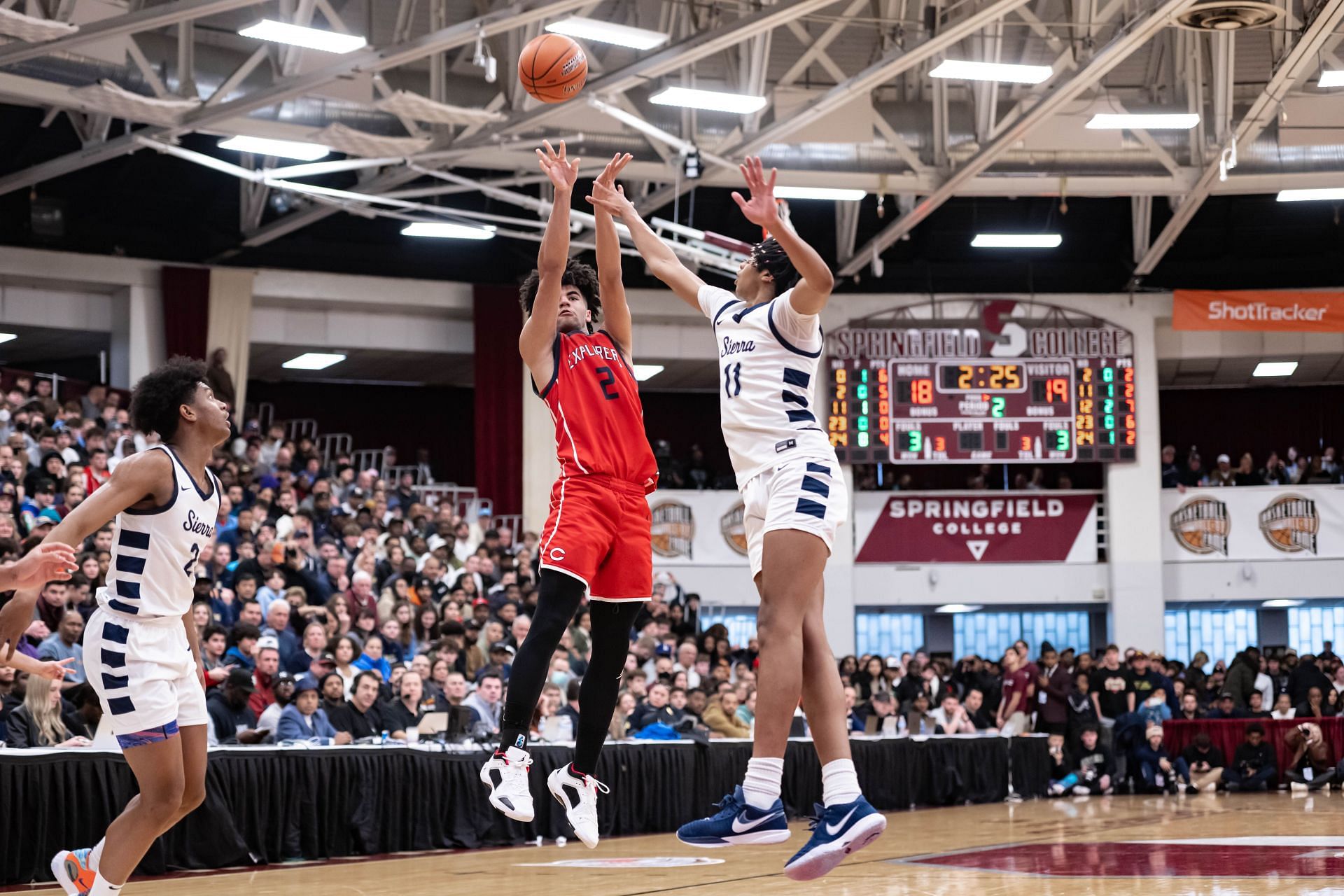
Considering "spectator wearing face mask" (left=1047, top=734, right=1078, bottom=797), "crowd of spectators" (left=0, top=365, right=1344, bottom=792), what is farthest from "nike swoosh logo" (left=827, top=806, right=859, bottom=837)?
"spectator wearing face mask" (left=1047, top=734, right=1078, bottom=797)

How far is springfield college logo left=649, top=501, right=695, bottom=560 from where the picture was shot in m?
27.1

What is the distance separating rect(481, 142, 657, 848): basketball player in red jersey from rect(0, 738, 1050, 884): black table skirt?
455 cm

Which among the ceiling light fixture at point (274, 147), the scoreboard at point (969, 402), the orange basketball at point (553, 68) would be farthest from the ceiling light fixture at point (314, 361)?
the orange basketball at point (553, 68)

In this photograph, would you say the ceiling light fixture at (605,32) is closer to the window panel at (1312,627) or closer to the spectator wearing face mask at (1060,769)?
the spectator wearing face mask at (1060,769)

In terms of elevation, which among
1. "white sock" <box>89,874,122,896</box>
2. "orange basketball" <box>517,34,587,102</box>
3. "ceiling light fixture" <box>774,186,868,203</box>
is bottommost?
"white sock" <box>89,874,122,896</box>

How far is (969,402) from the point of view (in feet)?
84.7

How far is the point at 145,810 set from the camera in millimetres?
6090

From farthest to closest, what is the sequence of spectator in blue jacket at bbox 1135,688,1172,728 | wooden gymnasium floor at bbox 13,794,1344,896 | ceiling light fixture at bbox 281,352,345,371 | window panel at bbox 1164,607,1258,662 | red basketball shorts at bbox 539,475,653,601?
window panel at bbox 1164,607,1258,662 < ceiling light fixture at bbox 281,352,345,371 < spectator in blue jacket at bbox 1135,688,1172,728 < wooden gymnasium floor at bbox 13,794,1344,896 < red basketball shorts at bbox 539,475,653,601

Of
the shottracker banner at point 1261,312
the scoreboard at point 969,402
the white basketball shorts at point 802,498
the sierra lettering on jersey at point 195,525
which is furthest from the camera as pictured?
the shottracker banner at point 1261,312

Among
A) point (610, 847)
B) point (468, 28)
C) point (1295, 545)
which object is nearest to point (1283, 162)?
point (1295, 545)

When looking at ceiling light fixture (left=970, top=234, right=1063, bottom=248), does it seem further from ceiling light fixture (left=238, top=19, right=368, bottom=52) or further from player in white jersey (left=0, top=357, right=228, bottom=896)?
player in white jersey (left=0, top=357, right=228, bottom=896)

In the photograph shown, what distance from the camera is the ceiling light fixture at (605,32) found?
17.2 metres

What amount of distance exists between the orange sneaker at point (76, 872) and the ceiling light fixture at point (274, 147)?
14065mm

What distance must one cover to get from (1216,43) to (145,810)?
59.5ft
